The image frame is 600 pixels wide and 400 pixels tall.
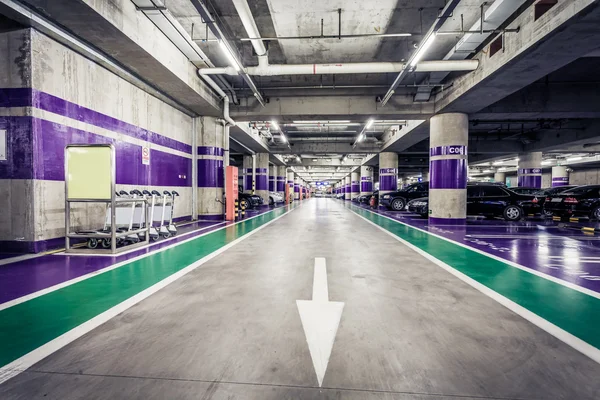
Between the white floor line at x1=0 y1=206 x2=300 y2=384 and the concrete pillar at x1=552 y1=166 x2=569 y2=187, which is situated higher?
the concrete pillar at x1=552 y1=166 x2=569 y2=187

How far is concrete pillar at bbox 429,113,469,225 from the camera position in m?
9.98

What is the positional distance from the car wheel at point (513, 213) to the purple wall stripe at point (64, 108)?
1324 cm

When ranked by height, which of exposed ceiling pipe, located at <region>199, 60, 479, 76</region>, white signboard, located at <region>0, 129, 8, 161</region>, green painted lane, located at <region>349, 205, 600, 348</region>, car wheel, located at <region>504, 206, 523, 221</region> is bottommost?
green painted lane, located at <region>349, 205, 600, 348</region>

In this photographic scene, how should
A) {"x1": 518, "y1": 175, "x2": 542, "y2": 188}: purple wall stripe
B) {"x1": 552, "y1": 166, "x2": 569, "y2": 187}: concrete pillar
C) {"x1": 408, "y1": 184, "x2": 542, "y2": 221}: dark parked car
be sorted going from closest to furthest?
{"x1": 408, "y1": 184, "x2": 542, "y2": 221}: dark parked car, {"x1": 518, "y1": 175, "x2": 542, "y2": 188}: purple wall stripe, {"x1": 552, "y1": 166, "x2": 569, "y2": 187}: concrete pillar

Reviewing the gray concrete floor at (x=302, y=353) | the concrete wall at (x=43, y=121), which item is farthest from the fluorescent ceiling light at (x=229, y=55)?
the gray concrete floor at (x=302, y=353)

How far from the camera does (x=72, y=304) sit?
9.04ft

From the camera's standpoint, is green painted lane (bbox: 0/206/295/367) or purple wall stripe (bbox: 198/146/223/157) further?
purple wall stripe (bbox: 198/146/223/157)

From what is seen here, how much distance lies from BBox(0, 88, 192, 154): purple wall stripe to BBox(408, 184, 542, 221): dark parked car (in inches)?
473

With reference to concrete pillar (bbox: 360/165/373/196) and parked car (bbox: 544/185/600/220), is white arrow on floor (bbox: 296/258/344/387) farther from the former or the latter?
concrete pillar (bbox: 360/165/373/196)

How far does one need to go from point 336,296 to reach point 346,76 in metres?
8.34

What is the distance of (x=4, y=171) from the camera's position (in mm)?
4930

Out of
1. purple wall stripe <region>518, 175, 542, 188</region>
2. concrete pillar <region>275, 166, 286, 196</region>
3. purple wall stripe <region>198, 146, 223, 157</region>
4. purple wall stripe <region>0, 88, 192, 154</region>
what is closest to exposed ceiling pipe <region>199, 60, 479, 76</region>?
purple wall stripe <region>0, 88, 192, 154</region>

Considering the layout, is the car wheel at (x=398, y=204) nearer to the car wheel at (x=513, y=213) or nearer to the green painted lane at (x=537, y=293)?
the car wheel at (x=513, y=213)

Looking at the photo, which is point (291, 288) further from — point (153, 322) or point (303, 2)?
point (303, 2)
